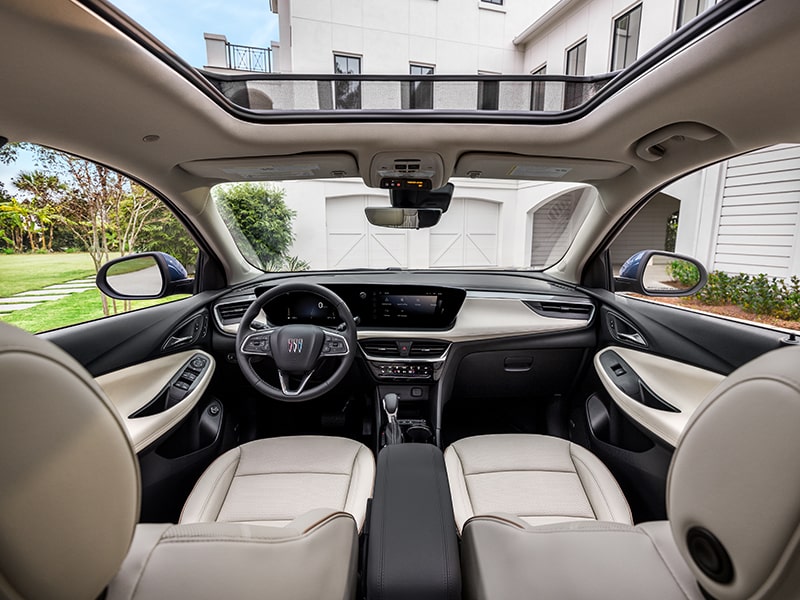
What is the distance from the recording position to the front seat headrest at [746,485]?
21.6 inches

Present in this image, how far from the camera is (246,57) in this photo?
8336mm

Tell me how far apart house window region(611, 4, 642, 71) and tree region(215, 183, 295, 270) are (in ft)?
21.4

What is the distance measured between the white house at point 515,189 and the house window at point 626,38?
20 millimetres

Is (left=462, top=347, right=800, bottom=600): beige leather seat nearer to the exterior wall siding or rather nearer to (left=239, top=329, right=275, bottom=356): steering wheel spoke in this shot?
(left=239, top=329, right=275, bottom=356): steering wheel spoke

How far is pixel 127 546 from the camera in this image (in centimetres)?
68

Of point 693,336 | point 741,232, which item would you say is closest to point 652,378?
point 693,336

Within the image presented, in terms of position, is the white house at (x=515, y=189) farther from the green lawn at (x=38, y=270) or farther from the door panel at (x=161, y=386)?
the green lawn at (x=38, y=270)

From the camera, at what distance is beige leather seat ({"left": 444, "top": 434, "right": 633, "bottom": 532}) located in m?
1.59

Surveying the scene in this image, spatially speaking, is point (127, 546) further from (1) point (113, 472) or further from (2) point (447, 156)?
(2) point (447, 156)

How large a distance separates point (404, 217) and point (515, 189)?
1.63m

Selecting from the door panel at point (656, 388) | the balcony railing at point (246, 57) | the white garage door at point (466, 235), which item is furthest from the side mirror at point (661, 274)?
the balcony railing at point (246, 57)

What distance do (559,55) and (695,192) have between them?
25.0ft

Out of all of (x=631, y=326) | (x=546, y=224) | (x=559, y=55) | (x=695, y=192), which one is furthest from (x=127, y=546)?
(x=559, y=55)

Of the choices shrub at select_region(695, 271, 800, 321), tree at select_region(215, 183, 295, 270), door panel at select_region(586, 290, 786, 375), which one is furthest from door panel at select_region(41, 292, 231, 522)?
shrub at select_region(695, 271, 800, 321)
